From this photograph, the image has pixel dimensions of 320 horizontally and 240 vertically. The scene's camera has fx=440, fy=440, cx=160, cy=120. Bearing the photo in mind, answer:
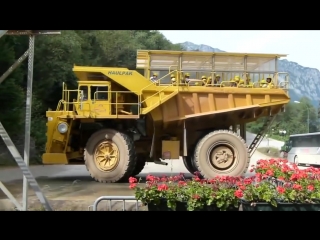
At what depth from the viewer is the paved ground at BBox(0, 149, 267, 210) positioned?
6.70m

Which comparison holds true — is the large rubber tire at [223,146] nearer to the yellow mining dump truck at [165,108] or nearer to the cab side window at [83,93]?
the yellow mining dump truck at [165,108]

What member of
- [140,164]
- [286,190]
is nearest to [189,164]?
[140,164]

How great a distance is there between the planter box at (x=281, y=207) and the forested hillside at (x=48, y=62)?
670 cm

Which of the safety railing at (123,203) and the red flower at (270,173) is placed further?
the red flower at (270,173)

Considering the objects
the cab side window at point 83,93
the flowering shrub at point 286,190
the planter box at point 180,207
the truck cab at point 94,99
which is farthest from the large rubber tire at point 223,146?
the planter box at point 180,207

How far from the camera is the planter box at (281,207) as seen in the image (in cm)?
530

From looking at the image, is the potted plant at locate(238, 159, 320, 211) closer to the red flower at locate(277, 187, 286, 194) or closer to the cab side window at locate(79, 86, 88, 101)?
the red flower at locate(277, 187, 286, 194)

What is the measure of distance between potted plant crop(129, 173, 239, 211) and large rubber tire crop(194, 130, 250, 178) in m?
4.17

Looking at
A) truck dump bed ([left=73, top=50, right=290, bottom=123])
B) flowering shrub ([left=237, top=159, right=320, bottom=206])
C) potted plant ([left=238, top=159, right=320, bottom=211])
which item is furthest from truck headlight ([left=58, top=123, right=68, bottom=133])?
potted plant ([left=238, top=159, right=320, bottom=211])

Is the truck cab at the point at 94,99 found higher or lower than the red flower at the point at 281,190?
higher

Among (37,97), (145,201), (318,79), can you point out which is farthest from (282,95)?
(37,97)

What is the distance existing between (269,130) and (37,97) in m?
9.05
